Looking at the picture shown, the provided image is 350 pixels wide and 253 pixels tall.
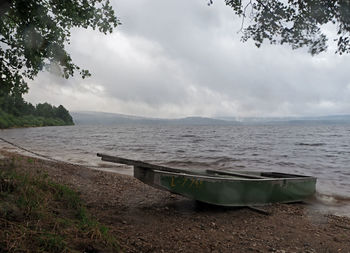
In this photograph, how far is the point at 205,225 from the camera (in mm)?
5699

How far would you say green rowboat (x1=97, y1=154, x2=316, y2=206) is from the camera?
5.91m

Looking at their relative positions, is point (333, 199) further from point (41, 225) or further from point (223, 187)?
point (41, 225)

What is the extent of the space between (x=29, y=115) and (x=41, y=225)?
4700 inches

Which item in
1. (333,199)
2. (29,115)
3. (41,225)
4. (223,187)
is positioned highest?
(29,115)

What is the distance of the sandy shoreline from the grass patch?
56cm

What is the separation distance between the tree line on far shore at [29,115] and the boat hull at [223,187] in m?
55.8

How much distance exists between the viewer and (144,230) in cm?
499

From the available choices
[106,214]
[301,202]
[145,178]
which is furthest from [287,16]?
[301,202]

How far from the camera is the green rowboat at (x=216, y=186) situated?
5910mm

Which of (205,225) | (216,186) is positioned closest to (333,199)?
(216,186)

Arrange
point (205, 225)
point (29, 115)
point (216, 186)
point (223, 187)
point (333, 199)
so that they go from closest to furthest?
point (205, 225) → point (216, 186) → point (223, 187) → point (333, 199) → point (29, 115)

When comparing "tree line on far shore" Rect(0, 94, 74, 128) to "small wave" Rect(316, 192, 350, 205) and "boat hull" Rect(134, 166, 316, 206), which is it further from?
"small wave" Rect(316, 192, 350, 205)

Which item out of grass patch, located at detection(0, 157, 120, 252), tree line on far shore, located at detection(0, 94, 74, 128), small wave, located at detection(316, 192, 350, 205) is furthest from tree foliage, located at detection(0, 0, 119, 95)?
tree line on far shore, located at detection(0, 94, 74, 128)

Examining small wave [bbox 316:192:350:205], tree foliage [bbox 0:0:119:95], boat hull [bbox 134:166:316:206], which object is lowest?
small wave [bbox 316:192:350:205]
